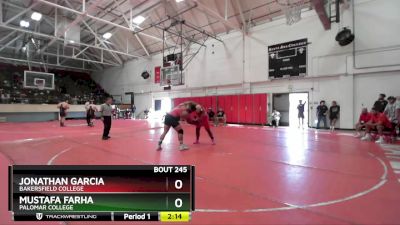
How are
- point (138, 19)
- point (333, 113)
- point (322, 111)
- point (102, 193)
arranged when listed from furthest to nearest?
point (138, 19), point (322, 111), point (333, 113), point (102, 193)

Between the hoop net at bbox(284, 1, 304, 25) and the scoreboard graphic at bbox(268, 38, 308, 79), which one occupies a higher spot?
the hoop net at bbox(284, 1, 304, 25)

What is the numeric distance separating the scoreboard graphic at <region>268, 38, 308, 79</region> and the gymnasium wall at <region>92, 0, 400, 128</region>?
0.35m

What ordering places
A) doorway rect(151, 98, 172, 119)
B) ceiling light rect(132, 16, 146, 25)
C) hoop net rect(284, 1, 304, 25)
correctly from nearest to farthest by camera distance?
hoop net rect(284, 1, 304, 25) → ceiling light rect(132, 16, 146, 25) → doorway rect(151, 98, 172, 119)

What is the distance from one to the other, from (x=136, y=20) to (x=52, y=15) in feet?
27.8

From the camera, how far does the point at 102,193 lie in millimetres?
2219

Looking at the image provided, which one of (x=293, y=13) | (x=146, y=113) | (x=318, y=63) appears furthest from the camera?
(x=146, y=113)

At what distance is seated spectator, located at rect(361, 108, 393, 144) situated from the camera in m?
8.43

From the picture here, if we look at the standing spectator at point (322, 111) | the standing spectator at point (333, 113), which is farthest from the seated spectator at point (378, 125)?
the standing spectator at point (322, 111)

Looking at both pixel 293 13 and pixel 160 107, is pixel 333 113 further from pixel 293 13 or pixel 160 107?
pixel 160 107

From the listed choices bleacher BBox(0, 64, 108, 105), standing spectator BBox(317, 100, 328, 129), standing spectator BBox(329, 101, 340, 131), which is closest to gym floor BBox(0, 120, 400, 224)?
standing spectator BBox(329, 101, 340, 131)

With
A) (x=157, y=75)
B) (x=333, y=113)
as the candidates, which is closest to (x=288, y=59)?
(x=333, y=113)

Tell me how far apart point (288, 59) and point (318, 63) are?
76.5 inches

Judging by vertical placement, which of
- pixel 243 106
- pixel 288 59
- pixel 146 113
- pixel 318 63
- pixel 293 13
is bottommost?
pixel 146 113

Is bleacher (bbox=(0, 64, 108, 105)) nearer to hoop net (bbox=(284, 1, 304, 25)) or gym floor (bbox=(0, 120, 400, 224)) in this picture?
gym floor (bbox=(0, 120, 400, 224))
